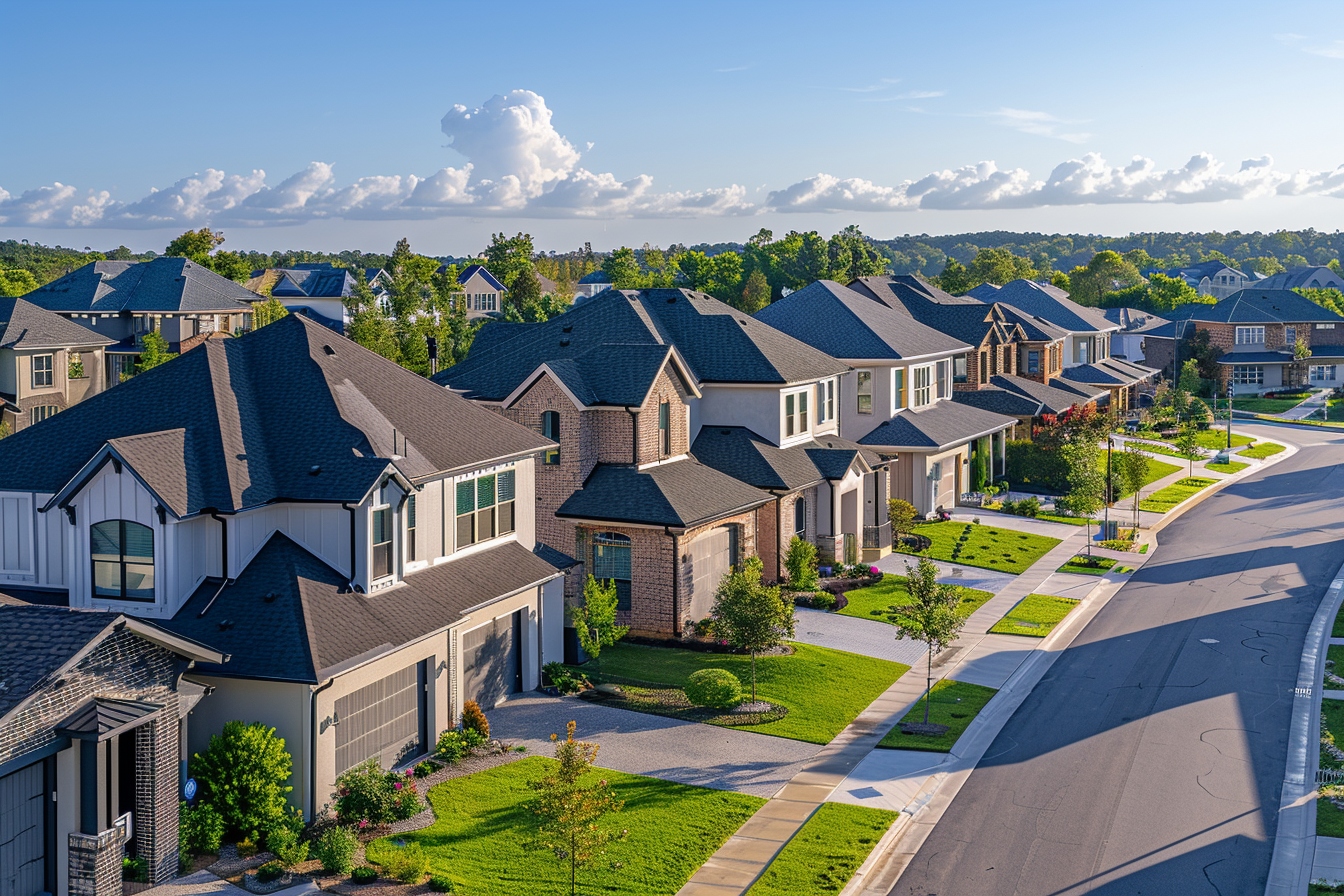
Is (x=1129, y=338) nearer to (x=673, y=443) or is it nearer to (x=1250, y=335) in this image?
(x=1250, y=335)

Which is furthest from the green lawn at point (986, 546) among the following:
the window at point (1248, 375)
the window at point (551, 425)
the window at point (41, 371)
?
the window at point (1248, 375)

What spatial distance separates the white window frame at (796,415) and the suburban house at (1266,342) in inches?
2976

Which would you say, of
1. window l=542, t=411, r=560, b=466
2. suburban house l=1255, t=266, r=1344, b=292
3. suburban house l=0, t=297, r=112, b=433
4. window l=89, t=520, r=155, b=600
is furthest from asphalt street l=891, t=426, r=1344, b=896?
suburban house l=1255, t=266, r=1344, b=292

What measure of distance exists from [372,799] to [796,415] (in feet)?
90.6

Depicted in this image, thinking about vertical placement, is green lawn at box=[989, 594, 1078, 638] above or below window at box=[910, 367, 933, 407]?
below

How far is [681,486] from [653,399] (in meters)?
2.99

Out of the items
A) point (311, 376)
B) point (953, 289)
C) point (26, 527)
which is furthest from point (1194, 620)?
point (953, 289)

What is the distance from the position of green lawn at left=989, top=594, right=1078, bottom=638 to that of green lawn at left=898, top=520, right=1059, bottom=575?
15.3 feet

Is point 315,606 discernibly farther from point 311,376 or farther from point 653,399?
point 653,399

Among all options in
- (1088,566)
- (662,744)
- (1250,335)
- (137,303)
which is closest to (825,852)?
(662,744)

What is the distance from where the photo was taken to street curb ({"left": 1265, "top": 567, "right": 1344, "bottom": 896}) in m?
20.9

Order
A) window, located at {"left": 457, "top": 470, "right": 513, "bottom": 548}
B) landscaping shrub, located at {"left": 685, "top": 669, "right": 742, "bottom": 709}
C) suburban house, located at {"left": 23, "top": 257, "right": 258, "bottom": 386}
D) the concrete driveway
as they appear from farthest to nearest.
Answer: suburban house, located at {"left": 23, "top": 257, "right": 258, "bottom": 386}, window, located at {"left": 457, "top": 470, "right": 513, "bottom": 548}, landscaping shrub, located at {"left": 685, "top": 669, "right": 742, "bottom": 709}, the concrete driveway

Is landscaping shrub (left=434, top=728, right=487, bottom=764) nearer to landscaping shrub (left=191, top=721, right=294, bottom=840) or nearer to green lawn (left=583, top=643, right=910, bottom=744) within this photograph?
landscaping shrub (left=191, top=721, right=294, bottom=840)

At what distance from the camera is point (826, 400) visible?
49.7 metres
